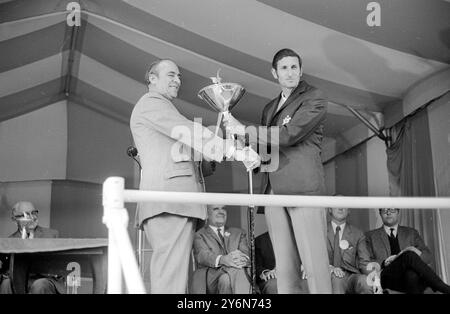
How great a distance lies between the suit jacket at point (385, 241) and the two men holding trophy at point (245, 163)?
1.67 meters

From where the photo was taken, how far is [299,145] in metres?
2.68

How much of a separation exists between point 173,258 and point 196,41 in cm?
259

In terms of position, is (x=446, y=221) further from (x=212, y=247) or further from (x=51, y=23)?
(x=51, y=23)

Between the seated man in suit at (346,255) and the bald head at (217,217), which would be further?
the bald head at (217,217)

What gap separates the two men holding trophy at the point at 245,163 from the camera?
2.42m

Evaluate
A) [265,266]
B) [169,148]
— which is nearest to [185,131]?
[169,148]

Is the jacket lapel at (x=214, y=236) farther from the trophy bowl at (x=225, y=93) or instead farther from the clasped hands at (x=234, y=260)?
the trophy bowl at (x=225, y=93)

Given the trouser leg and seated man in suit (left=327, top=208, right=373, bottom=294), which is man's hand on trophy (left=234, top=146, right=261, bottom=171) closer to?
the trouser leg

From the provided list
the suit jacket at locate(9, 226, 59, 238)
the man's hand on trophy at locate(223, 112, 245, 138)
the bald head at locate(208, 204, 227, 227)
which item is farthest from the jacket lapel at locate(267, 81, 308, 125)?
the suit jacket at locate(9, 226, 59, 238)

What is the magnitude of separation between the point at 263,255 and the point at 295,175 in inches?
69.3

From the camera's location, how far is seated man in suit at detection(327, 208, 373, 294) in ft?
12.3

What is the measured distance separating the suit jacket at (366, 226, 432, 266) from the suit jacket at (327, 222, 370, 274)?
0.06 meters

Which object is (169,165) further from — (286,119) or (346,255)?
(346,255)

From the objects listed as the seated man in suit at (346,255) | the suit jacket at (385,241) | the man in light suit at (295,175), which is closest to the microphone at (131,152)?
the seated man in suit at (346,255)
